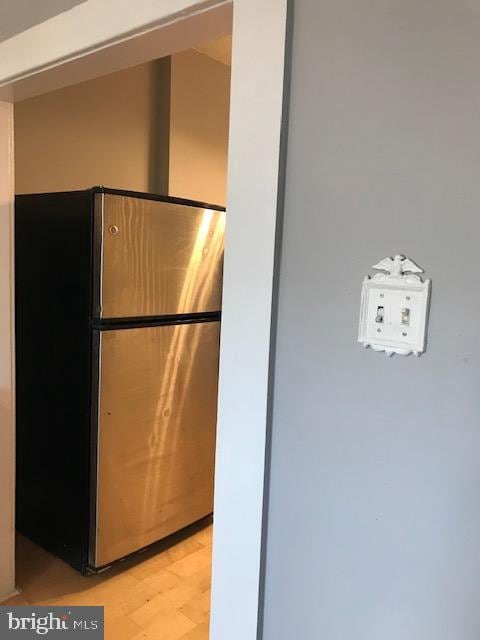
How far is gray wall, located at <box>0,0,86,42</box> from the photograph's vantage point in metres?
1.27

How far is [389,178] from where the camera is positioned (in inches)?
30.9

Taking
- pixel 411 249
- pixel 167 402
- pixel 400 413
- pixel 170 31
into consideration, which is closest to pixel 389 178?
pixel 411 249

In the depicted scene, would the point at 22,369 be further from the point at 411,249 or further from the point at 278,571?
the point at 411,249

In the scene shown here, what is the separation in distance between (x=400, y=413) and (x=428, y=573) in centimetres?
24

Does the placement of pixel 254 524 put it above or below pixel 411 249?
below

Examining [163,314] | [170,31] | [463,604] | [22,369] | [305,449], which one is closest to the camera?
[463,604]

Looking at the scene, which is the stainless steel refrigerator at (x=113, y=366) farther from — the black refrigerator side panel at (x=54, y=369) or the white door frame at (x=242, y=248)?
the white door frame at (x=242, y=248)

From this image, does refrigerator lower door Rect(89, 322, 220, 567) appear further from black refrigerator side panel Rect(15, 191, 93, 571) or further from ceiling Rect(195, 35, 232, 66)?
ceiling Rect(195, 35, 232, 66)

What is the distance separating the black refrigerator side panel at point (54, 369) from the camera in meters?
2.03

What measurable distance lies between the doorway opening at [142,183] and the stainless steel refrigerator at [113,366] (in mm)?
16

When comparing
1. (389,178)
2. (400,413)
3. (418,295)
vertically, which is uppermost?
(389,178)

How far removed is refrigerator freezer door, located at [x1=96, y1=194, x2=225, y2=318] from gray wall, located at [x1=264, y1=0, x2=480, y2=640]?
3.93 feet

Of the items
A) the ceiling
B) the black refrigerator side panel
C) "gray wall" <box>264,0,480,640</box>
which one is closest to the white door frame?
"gray wall" <box>264,0,480,640</box>

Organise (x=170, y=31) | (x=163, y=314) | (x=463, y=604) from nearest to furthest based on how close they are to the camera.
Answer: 1. (x=463, y=604)
2. (x=170, y=31)
3. (x=163, y=314)
